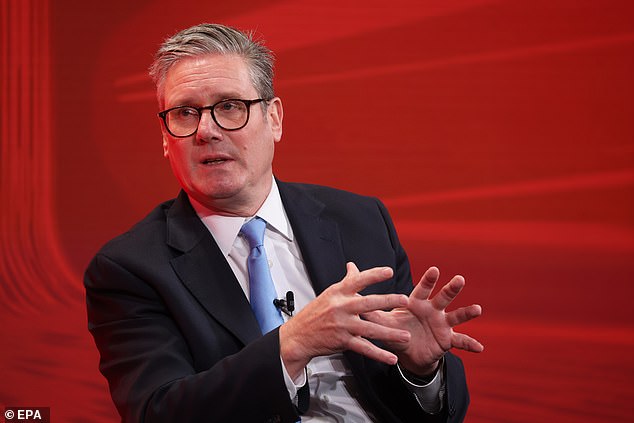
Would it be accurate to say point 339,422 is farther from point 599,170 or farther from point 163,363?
point 599,170

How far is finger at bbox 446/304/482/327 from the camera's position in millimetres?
1794

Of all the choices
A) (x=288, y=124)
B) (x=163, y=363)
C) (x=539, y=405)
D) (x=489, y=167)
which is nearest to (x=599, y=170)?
(x=489, y=167)

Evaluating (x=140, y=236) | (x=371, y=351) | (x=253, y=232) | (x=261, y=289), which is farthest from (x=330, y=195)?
(x=371, y=351)

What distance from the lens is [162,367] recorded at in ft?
6.15

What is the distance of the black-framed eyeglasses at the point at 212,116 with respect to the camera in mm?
2113

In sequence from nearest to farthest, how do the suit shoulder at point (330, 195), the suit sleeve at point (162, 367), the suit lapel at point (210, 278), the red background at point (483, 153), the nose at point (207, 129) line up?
1. the suit sleeve at point (162, 367)
2. the suit lapel at point (210, 278)
3. the nose at point (207, 129)
4. the suit shoulder at point (330, 195)
5. the red background at point (483, 153)

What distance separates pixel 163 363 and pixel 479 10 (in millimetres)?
1973

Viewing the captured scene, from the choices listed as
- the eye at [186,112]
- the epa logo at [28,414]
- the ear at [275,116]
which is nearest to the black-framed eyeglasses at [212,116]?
the eye at [186,112]

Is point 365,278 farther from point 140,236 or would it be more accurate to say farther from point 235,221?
point 140,236

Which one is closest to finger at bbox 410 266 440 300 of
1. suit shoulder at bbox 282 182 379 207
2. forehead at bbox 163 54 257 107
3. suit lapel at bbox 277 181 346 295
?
suit lapel at bbox 277 181 346 295

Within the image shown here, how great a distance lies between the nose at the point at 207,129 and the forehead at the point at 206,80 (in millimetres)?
38

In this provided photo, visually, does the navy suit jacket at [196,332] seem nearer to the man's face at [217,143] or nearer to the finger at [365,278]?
the man's face at [217,143]

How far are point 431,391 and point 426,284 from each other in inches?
14.6

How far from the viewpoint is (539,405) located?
10.3 ft
